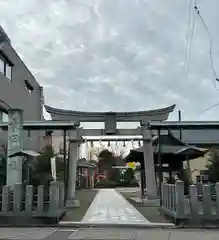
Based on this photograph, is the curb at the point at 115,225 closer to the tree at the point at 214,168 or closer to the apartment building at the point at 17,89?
the tree at the point at 214,168

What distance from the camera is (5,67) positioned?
79.0 feet

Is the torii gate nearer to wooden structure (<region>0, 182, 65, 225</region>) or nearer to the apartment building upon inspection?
the apartment building

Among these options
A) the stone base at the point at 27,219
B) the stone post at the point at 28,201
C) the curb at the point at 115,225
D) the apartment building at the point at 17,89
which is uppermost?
the apartment building at the point at 17,89

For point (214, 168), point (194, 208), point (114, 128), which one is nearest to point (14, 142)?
point (114, 128)

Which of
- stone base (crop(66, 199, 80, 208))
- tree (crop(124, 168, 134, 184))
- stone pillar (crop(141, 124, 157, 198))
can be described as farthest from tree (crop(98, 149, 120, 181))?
stone base (crop(66, 199, 80, 208))

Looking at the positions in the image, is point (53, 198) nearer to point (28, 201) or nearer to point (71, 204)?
point (28, 201)

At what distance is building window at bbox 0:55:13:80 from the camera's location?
23.3 metres

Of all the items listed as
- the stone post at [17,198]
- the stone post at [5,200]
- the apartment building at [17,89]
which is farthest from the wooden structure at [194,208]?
the apartment building at [17,89]

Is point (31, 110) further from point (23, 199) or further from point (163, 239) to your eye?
point (163, 239)

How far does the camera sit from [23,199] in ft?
42.1

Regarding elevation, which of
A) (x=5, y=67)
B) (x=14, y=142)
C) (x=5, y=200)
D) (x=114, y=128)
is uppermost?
(x=5, y=67)

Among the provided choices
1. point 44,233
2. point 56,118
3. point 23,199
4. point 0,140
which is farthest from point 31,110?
point 44,233

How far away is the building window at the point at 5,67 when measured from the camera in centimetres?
2331

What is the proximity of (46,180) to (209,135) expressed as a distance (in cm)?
2874
